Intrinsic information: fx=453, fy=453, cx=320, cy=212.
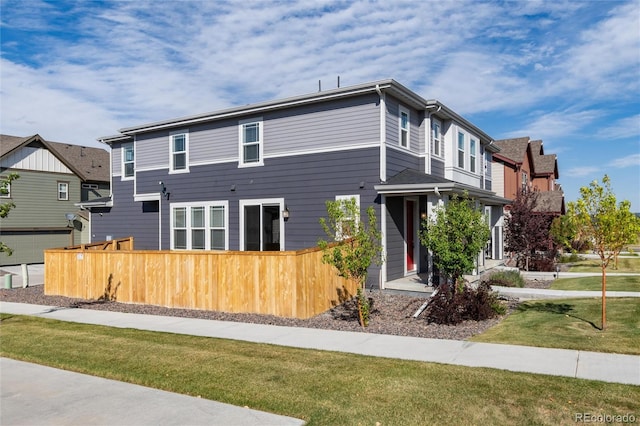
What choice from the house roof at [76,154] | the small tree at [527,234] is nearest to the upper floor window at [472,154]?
the small tree at [527,234]

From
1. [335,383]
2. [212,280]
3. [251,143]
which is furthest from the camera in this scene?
[251,143]

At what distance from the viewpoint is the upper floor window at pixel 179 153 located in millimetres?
18516

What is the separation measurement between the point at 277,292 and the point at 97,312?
5.29m

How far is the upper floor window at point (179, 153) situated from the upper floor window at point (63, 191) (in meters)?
16.0

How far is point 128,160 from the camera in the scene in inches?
840

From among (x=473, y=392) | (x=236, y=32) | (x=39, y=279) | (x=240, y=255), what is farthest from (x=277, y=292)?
(x=39, y=279)

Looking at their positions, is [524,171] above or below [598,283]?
above

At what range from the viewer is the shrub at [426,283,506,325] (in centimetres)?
982

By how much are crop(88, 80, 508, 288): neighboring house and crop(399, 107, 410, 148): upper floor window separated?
36 millimetres

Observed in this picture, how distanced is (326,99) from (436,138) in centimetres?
484

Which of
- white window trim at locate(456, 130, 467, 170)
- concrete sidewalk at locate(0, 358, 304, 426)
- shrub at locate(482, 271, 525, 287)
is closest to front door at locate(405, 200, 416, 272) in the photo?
shrub at locate(482, 271, 525, 287)

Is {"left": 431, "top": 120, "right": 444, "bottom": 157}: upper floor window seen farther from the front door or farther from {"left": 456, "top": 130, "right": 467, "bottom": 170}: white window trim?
the front door

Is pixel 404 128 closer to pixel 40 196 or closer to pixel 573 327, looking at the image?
pixel 573 327

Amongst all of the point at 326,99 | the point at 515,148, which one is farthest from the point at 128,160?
the point at 515,148
